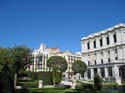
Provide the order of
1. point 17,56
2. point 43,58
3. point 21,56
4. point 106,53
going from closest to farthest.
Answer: point 17,56, point 21,56, point 106,53, point 43,58

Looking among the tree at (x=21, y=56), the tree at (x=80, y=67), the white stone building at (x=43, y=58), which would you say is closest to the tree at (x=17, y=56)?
the tree at (x=21, y=56)

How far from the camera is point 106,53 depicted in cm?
6606

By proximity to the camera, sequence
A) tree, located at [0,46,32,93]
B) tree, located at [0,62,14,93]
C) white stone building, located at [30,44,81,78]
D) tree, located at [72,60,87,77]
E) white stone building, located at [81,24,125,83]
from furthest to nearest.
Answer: white stone building, located at [30,44,81,78] → tree, located at [72,60,87,77] → white stone building, located at [81,24,125,83] → tree, located at [0,46,32,93] → tree, located at [0,62,14,93]

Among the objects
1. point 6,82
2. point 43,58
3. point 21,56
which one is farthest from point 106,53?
point 6,82

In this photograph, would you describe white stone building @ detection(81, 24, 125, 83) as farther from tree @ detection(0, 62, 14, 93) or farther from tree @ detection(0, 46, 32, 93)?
tree @ detection(0, 62, 14, 93)

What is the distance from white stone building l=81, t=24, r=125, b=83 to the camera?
58.8 meters

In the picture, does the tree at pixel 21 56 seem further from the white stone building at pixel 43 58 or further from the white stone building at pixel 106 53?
the white stone building at pixel 43 58

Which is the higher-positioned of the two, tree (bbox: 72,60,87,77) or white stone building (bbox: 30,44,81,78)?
white stone building (bbox: 30,44,81,78)

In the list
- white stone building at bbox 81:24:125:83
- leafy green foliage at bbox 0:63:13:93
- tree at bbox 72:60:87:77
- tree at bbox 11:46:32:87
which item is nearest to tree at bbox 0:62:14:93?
leafy green foliage at bbox 0:63:13:93

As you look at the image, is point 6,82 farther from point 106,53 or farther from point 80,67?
point 106,53

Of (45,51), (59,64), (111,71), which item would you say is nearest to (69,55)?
(45,51)

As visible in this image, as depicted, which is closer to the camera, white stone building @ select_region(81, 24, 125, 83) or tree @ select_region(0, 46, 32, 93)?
tree @ select_region(0, 46, 32, 93)

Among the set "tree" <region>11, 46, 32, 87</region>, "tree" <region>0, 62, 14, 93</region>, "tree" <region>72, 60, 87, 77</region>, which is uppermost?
"tree" <region>11, 46, 32, 87</region>

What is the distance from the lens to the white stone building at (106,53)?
5884 centimetres
